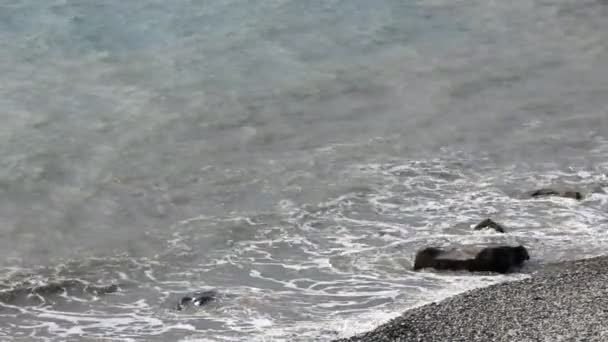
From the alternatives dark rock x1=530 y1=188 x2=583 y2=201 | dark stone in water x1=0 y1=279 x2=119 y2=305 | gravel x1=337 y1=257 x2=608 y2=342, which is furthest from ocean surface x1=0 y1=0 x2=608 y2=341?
gravel x1=337 y1=257 x2=608 y2=342

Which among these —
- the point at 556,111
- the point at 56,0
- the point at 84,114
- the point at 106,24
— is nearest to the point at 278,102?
the point at 84,114

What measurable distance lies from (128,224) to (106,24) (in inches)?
316

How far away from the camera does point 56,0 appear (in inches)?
837

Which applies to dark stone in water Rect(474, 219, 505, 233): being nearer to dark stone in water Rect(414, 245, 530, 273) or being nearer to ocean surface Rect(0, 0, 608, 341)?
→ ocean surface Rect(0, 0, 608, 341)

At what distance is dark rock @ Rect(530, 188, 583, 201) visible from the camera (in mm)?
12508

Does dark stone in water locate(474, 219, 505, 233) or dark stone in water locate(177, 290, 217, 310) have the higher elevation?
dark stone in water locate(474, 219, 505, 233)

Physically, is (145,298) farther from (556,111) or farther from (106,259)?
(556,111)

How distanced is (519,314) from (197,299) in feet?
9.34

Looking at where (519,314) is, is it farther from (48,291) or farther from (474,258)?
(48,291)

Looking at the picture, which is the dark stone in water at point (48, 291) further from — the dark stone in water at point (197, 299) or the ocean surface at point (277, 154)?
the dark stone in water at point (197, 299)

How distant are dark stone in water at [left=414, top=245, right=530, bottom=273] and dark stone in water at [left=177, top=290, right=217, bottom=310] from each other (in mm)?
1841

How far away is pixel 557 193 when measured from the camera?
41.4 feet

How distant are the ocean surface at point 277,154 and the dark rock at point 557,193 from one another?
14cm

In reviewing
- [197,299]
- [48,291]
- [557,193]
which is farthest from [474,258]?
[48,291]
